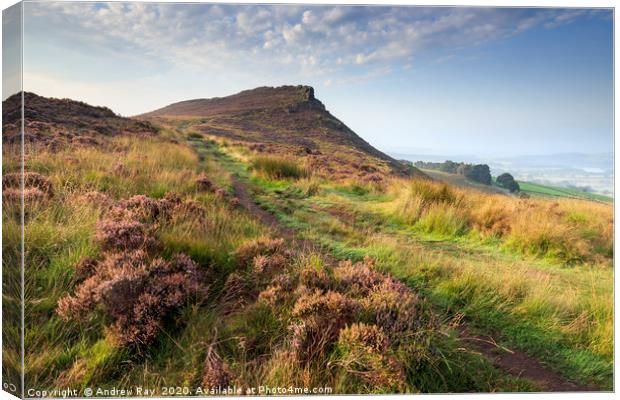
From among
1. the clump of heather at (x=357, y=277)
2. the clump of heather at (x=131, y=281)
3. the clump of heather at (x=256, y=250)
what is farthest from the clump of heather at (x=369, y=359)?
the clump of heather at (x=131, y=281)

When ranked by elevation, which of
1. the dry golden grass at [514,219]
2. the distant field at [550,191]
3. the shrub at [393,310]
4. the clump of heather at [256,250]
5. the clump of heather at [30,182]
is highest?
the distant field at [550,191]

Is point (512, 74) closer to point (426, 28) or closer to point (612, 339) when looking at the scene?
point (426, 28)

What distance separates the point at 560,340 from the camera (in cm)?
405

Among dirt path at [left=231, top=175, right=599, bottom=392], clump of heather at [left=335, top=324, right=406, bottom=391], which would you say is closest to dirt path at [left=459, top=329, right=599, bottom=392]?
dirt path at [left=231, top=175, right=599, bottom=392]

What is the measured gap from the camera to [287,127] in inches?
201

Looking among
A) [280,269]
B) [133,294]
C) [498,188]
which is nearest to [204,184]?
[280,269]

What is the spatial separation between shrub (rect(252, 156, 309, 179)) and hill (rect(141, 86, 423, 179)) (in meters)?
0.09

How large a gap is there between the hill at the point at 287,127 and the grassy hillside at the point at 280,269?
0.04 meters

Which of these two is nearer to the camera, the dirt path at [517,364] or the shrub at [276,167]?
the dirt path at [517,364]

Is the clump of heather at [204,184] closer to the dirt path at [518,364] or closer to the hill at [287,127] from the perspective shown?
the hill at [287,127]

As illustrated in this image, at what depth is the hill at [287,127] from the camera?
4762 mm

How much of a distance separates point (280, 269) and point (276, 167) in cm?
136

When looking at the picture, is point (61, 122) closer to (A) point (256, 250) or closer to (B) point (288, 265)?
(A) point (256, 250)

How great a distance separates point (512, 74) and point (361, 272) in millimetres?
2801
